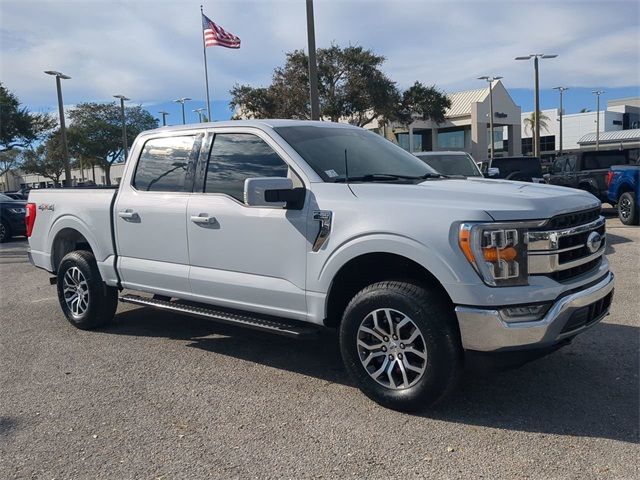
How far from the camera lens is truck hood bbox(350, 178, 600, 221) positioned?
3535mm

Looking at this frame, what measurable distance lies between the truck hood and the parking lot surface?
130 cm

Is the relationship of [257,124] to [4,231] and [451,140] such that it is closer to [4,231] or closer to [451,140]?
[4,231]

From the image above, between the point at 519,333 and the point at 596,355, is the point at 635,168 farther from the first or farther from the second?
the point at 519,333

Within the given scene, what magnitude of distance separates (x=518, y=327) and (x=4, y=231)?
52.3 feet

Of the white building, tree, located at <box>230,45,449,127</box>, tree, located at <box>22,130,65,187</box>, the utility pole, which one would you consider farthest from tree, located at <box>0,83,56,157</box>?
the white building

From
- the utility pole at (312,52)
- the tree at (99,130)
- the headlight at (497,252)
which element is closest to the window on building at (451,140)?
the tree at (99,130)

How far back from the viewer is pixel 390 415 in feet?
12.6

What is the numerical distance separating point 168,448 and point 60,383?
161cm

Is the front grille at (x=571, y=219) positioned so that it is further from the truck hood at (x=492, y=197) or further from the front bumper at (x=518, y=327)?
the front bumper at (x=518, y=327)

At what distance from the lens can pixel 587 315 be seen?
3.72 metres

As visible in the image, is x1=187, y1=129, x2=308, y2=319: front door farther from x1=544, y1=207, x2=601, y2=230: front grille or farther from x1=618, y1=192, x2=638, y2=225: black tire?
x1=618, y1=192, x2=638, y2=225: black tire

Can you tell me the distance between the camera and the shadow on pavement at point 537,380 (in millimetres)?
3691

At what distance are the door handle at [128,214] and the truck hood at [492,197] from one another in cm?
227

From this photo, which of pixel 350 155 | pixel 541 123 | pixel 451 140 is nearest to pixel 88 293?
pixel 350 155
